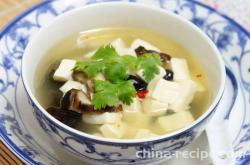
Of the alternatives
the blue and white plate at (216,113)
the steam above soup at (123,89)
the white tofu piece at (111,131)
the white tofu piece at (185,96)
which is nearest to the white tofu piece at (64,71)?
the steam above soup at (123,89)

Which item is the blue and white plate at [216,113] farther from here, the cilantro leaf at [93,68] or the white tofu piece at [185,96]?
the cilantro leaf at [93,68]

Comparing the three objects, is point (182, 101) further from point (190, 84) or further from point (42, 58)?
point (42, 58)

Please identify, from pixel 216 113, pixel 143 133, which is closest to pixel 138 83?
pixel 143 133

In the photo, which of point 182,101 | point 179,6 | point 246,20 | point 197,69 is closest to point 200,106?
point 182,101

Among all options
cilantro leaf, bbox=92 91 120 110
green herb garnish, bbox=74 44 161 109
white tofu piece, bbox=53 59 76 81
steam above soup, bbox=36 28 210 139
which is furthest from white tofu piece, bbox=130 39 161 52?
cilantro leaf, bbox=92 91 120 110

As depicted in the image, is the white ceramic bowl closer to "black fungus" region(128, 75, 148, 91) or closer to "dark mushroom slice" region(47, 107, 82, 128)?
"dark mushroom slice" region(47, 107, 82, 128)

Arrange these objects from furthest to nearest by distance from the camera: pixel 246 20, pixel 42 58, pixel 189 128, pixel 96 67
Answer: pixel 246 20
pixel 42 58
pixel 96 67
pixel 189 128
